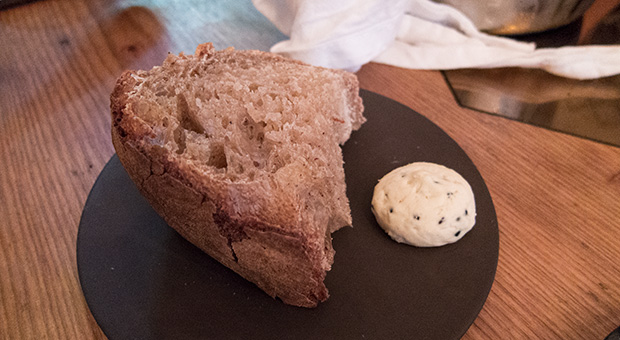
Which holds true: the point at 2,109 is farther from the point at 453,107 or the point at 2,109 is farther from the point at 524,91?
the point at 524,91

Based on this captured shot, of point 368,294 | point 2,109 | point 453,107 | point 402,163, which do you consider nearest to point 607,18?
point 453,107

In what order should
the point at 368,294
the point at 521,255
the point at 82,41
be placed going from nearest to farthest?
the point at 368,294 < the point at 521,255 < the point at 82,41

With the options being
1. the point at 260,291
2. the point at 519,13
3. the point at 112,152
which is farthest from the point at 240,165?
the point at 519,13

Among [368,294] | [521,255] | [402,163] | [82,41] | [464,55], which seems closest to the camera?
[368,294]

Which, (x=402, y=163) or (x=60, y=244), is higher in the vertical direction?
(x=402, y=163)

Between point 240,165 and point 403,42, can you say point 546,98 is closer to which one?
point 403,42

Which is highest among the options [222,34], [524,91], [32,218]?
[524,91]
